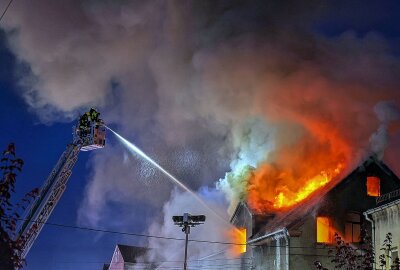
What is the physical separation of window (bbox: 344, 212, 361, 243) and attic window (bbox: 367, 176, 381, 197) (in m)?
1.72

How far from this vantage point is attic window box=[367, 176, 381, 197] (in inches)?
1156

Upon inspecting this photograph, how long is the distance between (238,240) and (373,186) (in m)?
9.53

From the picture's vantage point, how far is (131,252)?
5481 cm

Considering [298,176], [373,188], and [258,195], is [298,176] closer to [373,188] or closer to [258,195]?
[258,195]

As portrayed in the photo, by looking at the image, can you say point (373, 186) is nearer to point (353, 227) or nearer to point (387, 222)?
point (353, 227)

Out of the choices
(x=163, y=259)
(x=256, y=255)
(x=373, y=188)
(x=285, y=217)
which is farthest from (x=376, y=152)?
(x=163, y=259)

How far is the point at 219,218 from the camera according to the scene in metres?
40.2

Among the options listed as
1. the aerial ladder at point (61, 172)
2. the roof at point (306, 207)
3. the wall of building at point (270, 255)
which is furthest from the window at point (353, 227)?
the aerial ladder at point (61, 172)

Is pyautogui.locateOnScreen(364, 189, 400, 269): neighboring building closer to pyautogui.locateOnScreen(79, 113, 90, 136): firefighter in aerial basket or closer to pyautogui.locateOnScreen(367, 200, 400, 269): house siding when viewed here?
pyautogui.locateOnScreen(367, 200, 400, 269): house siding

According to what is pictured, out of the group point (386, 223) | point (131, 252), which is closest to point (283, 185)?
point (386, 223)

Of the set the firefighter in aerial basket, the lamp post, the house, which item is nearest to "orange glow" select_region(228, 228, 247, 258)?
the house

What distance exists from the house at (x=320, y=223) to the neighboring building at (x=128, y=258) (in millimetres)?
23456

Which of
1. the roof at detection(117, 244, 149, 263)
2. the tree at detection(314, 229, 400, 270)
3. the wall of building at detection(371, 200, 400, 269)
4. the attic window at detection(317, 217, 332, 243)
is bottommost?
the tree at detection(314, 229, 400, 270)

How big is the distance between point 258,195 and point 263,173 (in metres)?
1.65
